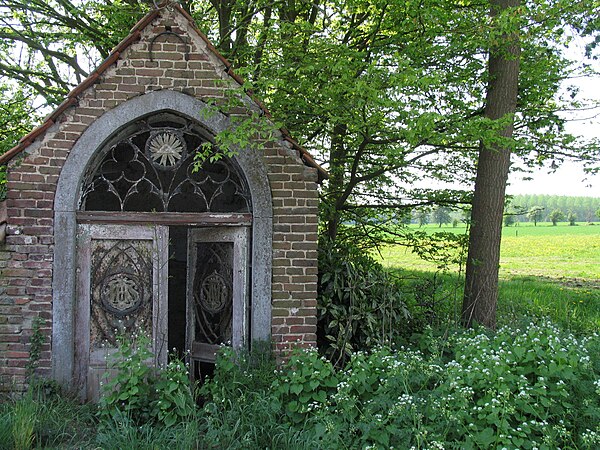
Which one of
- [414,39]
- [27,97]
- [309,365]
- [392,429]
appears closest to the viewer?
[392,429]

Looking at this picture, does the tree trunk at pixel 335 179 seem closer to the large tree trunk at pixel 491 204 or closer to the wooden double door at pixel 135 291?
the large tree trunk at pixel 491 204

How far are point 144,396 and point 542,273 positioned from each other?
1483cm

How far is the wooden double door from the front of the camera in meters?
6.03

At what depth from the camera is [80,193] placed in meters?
6.06

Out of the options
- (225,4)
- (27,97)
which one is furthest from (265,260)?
(27,97)

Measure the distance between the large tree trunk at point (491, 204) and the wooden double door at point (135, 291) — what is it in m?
3.56

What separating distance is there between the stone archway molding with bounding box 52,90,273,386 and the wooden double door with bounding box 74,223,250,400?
13cm

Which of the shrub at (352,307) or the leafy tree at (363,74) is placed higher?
the leafy tree at (363,74)

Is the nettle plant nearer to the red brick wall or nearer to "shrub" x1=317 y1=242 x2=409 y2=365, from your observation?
the red brick wall

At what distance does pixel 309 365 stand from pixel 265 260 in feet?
4.46

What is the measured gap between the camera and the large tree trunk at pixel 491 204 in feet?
25.7

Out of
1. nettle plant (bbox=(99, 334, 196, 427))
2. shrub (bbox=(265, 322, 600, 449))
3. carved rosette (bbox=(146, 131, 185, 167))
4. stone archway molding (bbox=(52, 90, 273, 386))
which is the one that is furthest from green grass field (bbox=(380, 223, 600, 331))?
carved rosette (bbox=(146, 131, 185, 167))

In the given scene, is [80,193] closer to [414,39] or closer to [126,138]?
[126,138]

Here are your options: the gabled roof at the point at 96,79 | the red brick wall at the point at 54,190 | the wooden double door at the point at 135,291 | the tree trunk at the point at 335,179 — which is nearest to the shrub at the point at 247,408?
the wooden double door at the point at 135,291
